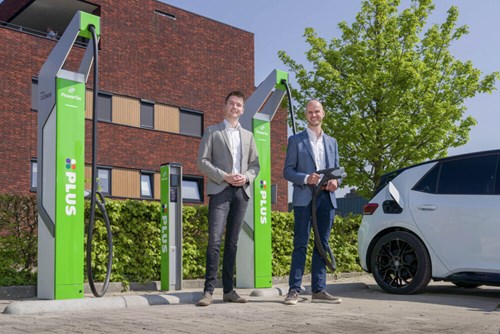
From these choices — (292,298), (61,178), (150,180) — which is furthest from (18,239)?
(150,180)

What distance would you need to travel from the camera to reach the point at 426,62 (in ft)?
68.2

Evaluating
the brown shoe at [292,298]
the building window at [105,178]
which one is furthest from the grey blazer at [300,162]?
the building window at [105,178]

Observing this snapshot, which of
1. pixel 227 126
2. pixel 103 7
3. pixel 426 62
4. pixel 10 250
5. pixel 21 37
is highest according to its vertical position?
pixel 103 7

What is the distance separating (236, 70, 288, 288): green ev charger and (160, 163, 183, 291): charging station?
0.86 m

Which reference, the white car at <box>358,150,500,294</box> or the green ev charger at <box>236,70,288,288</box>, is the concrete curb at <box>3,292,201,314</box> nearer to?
the green ev charger at <box>236,70,288,288</box>

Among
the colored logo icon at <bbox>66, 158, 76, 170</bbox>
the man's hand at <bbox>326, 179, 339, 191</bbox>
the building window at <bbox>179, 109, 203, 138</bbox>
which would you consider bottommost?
the man's hand at <bbox>326, 179, 339, 191</bbox>

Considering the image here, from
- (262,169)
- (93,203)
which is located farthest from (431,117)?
(93,203)

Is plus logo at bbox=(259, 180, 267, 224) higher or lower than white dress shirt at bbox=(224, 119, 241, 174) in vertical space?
lower

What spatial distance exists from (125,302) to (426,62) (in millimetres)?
15911

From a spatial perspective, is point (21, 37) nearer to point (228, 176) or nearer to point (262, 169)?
point (262, 169)

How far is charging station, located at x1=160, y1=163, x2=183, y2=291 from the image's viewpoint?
951 cm

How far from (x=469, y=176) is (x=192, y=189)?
2286 centimetres

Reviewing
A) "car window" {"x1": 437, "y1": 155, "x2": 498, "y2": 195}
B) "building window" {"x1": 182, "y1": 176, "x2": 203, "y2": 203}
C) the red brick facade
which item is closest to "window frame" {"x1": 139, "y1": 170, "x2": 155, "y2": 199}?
the red brick facade

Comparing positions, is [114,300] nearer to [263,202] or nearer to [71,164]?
[71,164]
